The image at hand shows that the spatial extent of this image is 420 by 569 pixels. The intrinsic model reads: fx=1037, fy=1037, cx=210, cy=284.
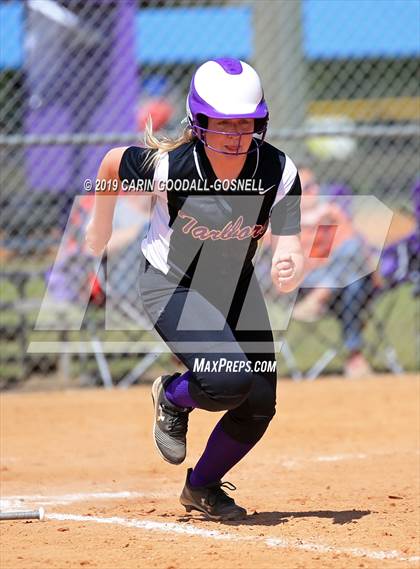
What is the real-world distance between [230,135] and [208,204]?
348 millimetres

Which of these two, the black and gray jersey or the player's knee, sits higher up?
the black and gray jersey

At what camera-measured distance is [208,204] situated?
410 cm

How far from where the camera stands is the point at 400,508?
4.32 meters

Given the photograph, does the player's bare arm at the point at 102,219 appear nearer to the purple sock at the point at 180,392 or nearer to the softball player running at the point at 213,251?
the softball player running at the point at 213,251

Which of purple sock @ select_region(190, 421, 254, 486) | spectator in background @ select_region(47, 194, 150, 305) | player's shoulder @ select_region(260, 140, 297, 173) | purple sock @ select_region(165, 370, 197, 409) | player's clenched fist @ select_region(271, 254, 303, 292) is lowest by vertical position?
spectator in background @ select_region(47, 194, 150, 305)

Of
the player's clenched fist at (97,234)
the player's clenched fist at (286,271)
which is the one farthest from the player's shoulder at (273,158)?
the player's clenched fist at (97,234)

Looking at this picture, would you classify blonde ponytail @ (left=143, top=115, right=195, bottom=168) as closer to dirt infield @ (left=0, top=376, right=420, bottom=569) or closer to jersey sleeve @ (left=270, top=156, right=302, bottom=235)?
jersey sleeve @ (left=270, top=156, right=302, bottom=235)

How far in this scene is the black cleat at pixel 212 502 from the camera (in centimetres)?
423

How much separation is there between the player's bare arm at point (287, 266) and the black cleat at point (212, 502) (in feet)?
3.06

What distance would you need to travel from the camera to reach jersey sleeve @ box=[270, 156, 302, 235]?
13.7 feet

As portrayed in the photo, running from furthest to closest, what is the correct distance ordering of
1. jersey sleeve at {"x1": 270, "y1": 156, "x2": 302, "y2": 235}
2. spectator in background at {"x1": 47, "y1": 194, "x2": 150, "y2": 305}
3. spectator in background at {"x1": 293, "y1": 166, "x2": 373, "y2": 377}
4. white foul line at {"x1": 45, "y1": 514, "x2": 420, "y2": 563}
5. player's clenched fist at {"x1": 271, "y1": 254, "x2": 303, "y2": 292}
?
1. spectator in background at {"x1": 293, "y1": 166, "x2": 373, "y2": 377}
2. spectator in background at {"x1": 47, "y1": 194, "x2": 150, "y2": 305}
3. jersey sleeve at {"x1": 270, "y1": 156, "x2": 302, "y2": 235}
4. player's clenched fist at {"x1": 271, "y1": 254, "x2": 303, "y2": 292}
5. white foul line at {"x1": 45, "y1": 514, "x2": 420, "y2": 563}

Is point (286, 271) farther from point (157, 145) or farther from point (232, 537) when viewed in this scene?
point (232, 537)

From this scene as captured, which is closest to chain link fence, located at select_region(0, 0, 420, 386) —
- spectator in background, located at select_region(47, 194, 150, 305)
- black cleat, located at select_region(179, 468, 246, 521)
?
spectator in background, located at select_region(47, 194, 150, 305)

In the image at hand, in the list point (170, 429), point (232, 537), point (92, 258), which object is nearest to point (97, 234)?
point (170, 429)
